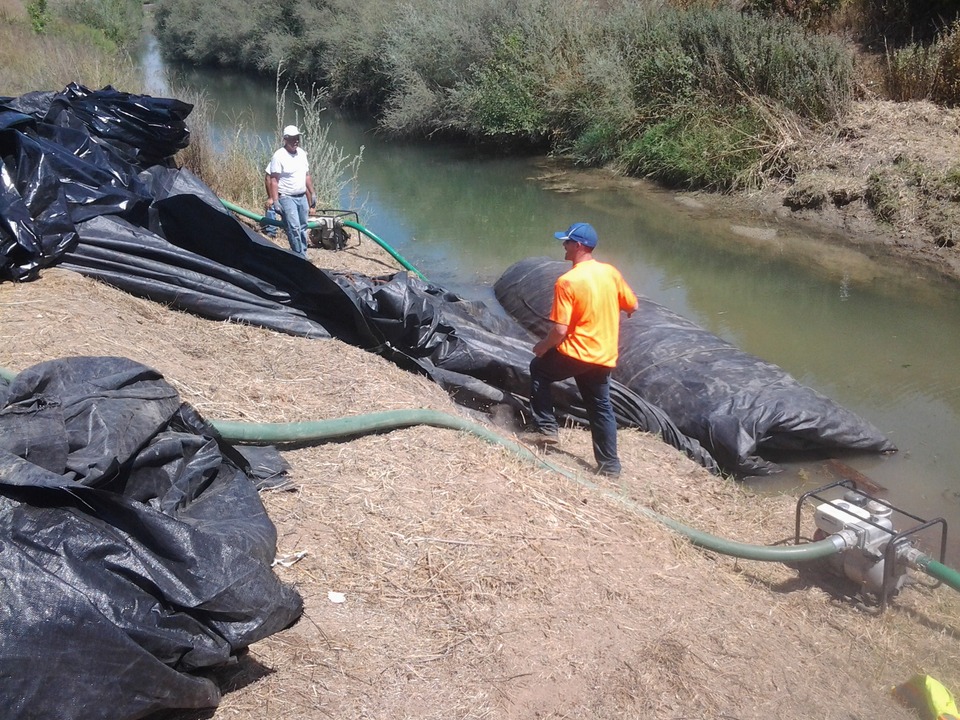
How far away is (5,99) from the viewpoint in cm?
698

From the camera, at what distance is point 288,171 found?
9484 millimetres

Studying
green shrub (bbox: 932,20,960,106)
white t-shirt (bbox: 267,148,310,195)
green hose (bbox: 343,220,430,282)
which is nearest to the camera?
white t-shirt (bbox: 267,148,310,195)

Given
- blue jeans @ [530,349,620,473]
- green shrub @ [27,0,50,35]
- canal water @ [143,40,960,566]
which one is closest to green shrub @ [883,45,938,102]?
canal water @ [143,40,960,566]

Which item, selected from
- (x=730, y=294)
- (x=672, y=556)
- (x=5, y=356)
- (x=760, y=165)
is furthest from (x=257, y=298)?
(x=760, y=165)

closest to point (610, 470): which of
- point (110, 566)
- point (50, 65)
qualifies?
point (110, 566)

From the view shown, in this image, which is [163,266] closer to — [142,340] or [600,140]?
[142,340]

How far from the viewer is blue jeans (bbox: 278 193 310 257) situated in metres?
9.55

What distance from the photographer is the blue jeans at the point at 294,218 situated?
955 cm

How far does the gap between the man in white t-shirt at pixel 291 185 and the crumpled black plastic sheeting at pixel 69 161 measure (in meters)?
1.53

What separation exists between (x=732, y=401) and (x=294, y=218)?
5.26 m

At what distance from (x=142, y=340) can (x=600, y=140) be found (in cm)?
1440

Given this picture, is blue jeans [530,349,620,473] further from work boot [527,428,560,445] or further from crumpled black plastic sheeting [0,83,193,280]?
crumpled black plastic sheeting [0,83,193,280]

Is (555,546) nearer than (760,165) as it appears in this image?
Yes

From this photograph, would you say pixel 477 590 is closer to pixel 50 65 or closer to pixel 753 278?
pixel 753 278
